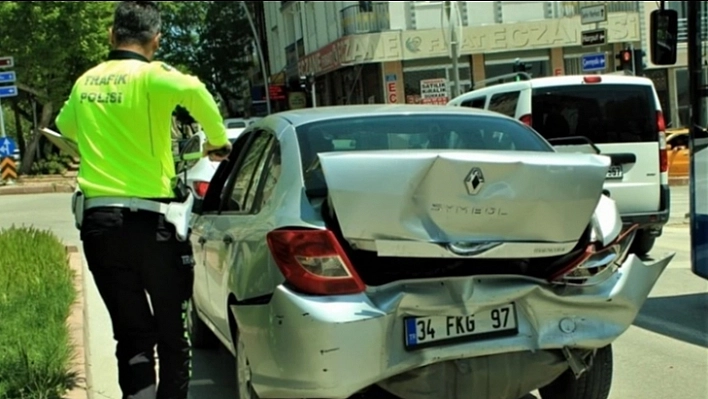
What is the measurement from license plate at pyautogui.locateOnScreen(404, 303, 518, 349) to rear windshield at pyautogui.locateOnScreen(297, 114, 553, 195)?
1138 millimetres

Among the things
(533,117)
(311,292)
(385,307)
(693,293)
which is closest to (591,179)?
(385,307)

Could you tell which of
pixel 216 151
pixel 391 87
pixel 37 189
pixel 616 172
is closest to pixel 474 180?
pixel 216 151

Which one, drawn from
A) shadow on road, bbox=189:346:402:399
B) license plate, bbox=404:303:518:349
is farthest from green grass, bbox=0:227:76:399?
license plate, bbox=404:303:518:349

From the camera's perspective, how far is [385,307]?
11.7 feet

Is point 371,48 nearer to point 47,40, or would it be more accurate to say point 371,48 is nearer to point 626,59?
point 47,40

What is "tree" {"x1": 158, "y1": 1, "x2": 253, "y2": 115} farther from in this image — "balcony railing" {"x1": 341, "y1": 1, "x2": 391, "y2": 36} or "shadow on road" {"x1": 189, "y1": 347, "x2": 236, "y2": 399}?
"shadow on road" {"x1": 189, "y1": 347, "x2": 236, "y2": 399}

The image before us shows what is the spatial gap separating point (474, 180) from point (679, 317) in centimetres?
412

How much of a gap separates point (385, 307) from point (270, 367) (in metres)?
0.57

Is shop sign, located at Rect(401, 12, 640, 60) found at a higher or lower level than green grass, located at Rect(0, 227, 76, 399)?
higher

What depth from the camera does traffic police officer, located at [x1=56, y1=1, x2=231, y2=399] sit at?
12.2 feet

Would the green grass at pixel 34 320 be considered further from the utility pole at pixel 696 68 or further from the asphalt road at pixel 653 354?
the utility pole at pixel 696 68

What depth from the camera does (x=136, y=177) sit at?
3779 millimetres

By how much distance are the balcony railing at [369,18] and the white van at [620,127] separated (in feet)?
79.5

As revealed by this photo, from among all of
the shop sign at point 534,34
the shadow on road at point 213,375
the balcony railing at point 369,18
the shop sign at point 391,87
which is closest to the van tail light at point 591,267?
the shadow on road at point 213,375
